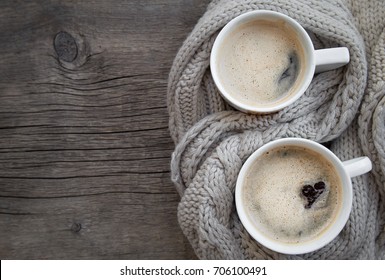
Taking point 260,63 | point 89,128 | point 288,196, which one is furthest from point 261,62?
point 89,128

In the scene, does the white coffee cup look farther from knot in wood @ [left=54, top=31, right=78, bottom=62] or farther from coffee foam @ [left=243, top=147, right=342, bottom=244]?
knot in wood @ [left=54, top=31, right=78, bottom=62]

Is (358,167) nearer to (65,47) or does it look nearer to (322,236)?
(322,236)

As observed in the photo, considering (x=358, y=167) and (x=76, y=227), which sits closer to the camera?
(x=358, y=167)

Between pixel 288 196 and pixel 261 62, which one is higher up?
pixel 261 62

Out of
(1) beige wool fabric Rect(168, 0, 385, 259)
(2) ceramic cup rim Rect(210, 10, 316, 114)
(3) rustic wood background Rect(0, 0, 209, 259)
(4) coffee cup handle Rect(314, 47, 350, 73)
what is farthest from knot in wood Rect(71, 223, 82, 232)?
(4) coffee cup handle Rect(314, 47, 350, 73)

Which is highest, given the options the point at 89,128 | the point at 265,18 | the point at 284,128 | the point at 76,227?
the point at 265,18

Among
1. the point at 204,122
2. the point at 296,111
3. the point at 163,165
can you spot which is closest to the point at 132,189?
the point at 163,165

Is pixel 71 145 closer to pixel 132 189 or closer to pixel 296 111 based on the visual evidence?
pixel 132 189
